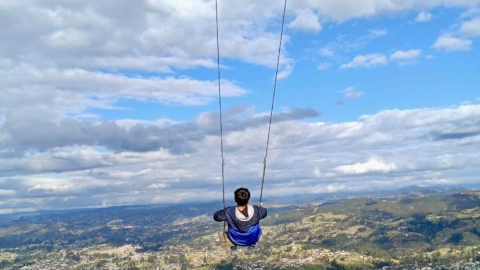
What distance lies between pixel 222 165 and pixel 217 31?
7.92 m

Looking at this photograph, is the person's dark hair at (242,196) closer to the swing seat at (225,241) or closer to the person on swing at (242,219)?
the person on swing at (242,219)

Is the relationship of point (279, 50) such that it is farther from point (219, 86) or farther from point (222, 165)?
point (222, 165)

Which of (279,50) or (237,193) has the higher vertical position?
(279,50)

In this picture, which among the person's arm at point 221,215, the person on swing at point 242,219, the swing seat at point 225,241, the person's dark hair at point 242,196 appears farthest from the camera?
the swing seat at point 225,241

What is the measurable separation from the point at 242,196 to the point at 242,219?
1420 millimetres

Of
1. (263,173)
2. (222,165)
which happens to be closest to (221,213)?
(263,173)

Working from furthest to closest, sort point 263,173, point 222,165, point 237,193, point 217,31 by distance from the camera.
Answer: point 222,165, point 263,173, point 217,31, point 237,193

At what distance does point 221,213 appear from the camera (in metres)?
19.7

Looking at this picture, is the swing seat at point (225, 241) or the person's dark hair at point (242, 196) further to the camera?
the swing seat at point (225, 241)

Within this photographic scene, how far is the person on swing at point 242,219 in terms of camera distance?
63.5 ft

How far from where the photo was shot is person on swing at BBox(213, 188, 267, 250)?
63.5 feet

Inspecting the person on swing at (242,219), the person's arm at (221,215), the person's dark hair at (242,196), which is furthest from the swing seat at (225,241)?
the person's dark hair at (242,196)

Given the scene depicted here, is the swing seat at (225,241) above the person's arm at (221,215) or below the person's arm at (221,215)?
below

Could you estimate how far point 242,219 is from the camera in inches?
778
